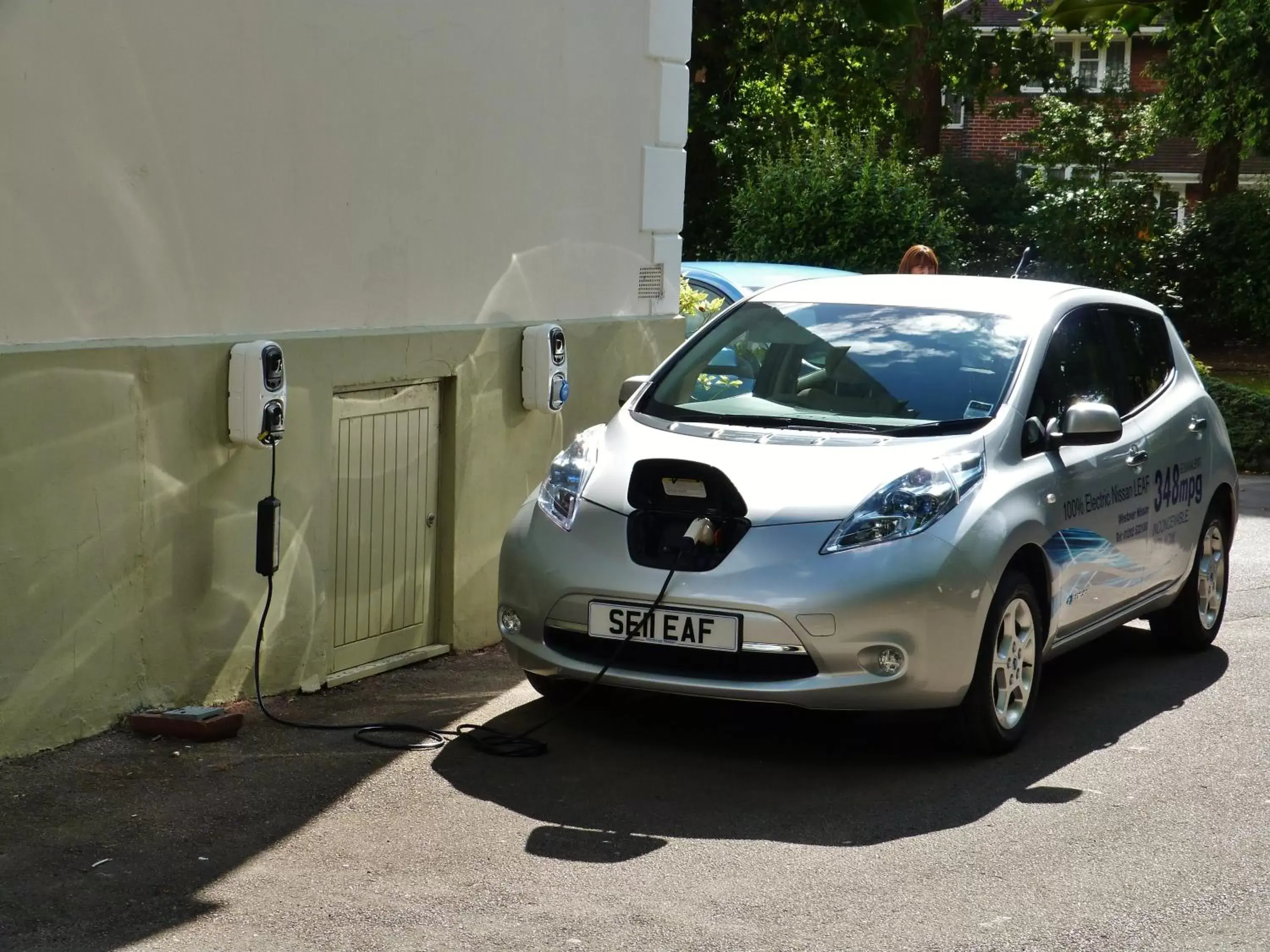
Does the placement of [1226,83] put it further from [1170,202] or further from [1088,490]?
[1088,490]

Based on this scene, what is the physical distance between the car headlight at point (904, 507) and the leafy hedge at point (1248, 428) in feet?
36.0

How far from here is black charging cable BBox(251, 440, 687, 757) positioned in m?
6.31

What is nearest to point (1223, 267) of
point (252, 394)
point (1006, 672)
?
point (1006, 672)

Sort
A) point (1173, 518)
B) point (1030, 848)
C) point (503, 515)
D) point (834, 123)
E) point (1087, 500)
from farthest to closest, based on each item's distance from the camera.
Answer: point (834, 123) → point (503, 515) → point (1173, 518) → point (1087, 500) → point (1030, 848)

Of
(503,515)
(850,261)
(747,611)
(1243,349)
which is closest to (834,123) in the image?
(1243,349)

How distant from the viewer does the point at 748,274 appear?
41.1 ft

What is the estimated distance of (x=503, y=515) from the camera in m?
8.35

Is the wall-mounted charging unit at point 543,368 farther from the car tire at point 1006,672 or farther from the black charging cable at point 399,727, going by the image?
the car tire at point 1006,672

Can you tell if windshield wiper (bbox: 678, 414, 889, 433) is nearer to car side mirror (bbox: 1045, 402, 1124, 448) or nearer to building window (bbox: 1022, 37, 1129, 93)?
car side mirror (bbox: 1045, 402, 1124, 448)

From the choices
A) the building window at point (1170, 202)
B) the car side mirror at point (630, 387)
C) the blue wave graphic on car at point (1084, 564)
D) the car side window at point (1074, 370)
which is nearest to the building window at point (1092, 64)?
the building window at point (1170, 202)

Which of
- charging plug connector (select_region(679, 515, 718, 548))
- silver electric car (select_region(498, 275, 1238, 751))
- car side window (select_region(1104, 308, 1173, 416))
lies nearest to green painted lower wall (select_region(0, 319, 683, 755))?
silver electric car (select_region(498, 275, 1238, 751))

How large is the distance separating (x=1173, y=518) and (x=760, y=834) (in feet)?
10.5

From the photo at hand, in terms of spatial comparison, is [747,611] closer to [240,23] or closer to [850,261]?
[240,23]

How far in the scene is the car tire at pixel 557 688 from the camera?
22.6 ft
